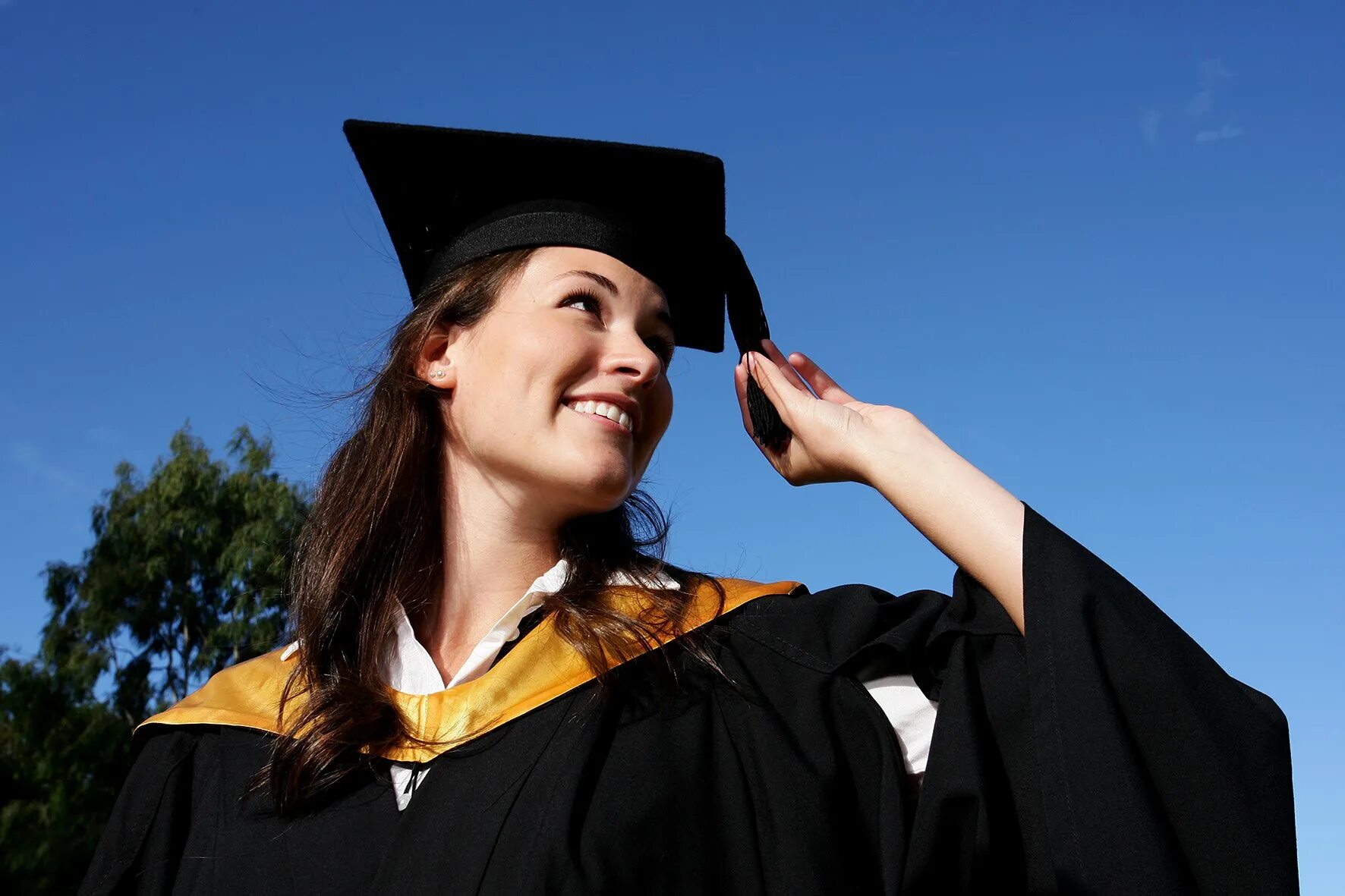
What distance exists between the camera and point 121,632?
15664 mm

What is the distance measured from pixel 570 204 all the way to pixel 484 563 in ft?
2.88

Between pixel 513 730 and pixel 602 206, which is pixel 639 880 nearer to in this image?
pixel 513 730

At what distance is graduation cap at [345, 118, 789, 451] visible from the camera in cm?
273

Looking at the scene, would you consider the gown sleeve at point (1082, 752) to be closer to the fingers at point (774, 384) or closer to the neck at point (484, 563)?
the fingers at point (774, 384)

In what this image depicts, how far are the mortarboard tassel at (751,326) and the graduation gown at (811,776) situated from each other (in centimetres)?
34

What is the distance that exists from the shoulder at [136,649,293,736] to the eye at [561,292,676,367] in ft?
3.32

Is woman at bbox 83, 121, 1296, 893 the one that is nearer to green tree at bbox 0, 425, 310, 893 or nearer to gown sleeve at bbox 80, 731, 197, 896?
gown sleeve at bbox 80, 731, 197, 896

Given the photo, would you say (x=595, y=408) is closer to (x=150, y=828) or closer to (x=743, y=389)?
(x=743, y=389)

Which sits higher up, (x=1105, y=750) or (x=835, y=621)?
(x=835, y=621)

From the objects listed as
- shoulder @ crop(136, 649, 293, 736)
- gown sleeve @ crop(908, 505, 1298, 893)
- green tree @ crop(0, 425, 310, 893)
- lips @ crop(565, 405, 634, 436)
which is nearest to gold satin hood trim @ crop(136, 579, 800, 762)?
shoulder @ crop(136, 649, 293, 736)

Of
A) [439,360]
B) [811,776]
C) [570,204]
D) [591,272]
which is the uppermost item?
[570,204]

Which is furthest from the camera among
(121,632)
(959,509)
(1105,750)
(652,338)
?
(121,632)

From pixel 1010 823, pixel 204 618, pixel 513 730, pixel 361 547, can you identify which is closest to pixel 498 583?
pixel 361 547

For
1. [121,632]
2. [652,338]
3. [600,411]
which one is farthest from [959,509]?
[121,632]
